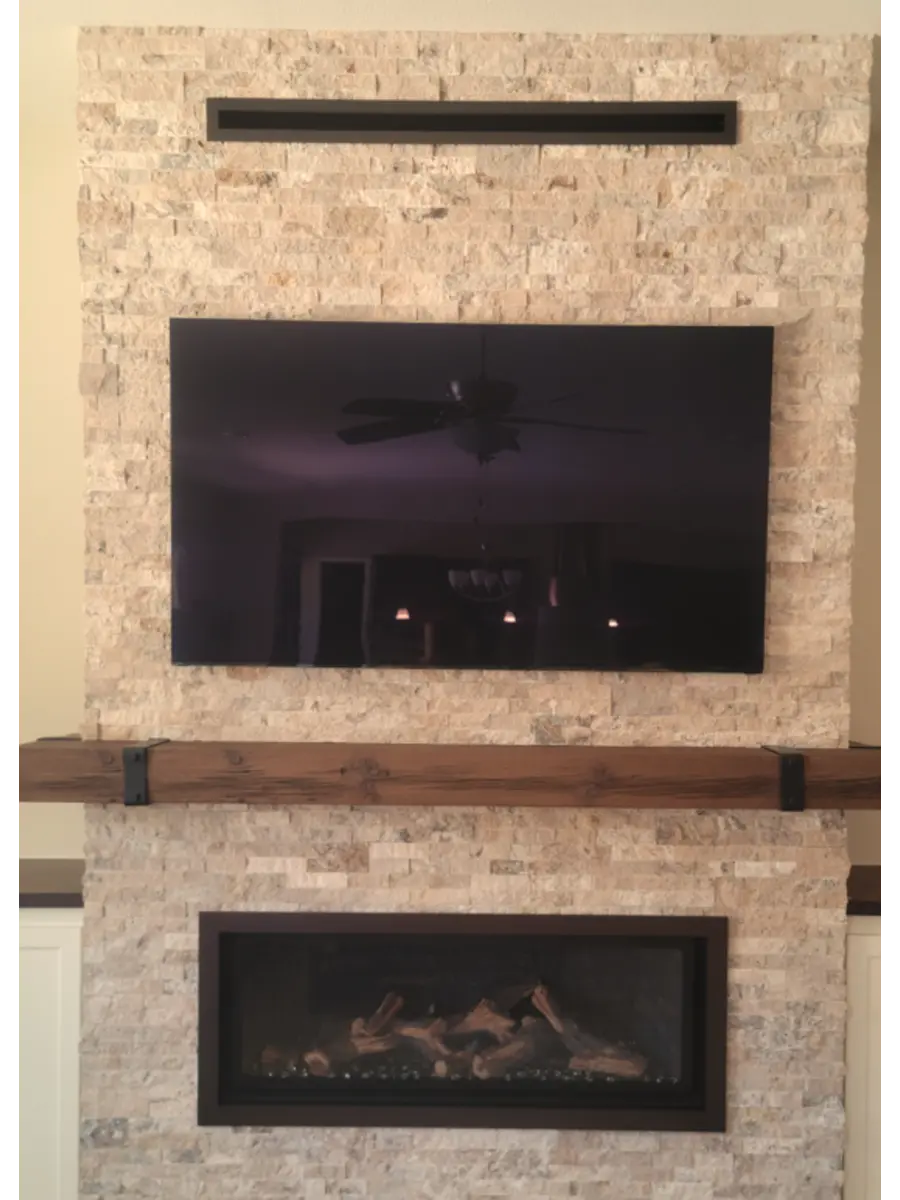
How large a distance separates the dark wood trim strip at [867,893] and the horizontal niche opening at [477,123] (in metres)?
1.99

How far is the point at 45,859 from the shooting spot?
232cm

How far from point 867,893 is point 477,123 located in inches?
89.4

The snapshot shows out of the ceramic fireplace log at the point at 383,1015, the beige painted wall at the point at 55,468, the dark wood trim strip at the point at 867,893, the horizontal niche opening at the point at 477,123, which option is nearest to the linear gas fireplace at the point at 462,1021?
the ceramic fireplace log at the point at 383,1015

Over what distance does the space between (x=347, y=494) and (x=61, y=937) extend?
1.40 meters

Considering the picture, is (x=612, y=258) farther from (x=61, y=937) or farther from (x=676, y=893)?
(x=61, y=937)

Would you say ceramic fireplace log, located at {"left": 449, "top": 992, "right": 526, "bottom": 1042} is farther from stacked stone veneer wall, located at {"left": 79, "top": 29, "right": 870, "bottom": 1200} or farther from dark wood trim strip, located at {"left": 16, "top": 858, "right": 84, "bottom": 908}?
dark wood trim strip, located at {"left": 16, "top": 858, "right": 84, "bottom": 908}

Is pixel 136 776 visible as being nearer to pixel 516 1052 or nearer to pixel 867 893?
pixel 516 1052

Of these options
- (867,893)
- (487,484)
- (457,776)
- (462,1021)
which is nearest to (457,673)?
(457,776)

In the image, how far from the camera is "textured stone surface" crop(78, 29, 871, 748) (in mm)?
2018

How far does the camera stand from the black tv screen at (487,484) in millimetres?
2004

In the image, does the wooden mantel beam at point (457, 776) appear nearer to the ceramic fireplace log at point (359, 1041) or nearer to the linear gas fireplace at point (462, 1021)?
the linear gas fireplace at point (462, 1021)

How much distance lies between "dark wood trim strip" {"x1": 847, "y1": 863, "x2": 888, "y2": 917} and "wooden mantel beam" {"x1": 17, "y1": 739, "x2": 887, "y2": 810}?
357 mm

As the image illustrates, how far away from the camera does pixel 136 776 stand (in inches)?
75.4

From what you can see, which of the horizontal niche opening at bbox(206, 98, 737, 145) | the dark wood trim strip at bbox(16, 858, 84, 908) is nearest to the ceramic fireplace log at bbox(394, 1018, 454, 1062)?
the dark wood trim strip at bbox(16, 858, 84, 908)
